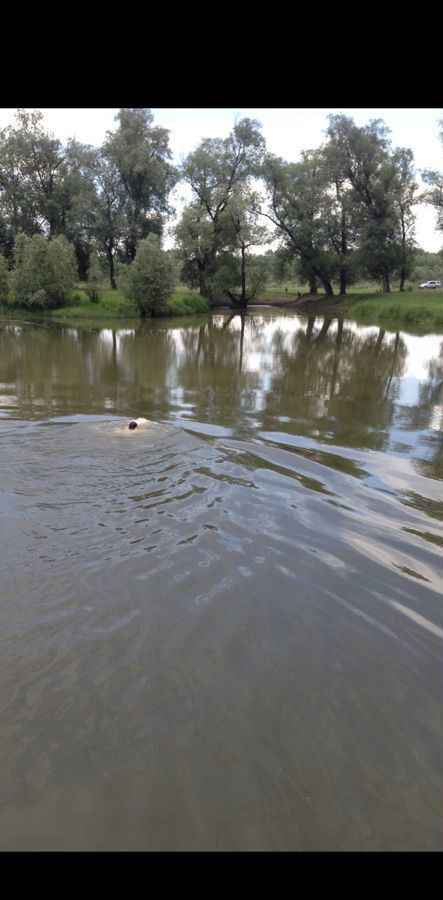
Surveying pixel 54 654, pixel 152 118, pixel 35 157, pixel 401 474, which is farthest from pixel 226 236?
pixel 54 654

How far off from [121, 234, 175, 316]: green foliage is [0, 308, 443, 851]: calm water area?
120ft

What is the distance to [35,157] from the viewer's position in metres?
53.8

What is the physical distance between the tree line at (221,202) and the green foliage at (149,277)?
2.95 m

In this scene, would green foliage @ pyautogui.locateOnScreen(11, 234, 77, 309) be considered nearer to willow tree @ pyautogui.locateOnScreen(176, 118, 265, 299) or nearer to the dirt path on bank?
willow tree @ pyautogui.locateOnScreen(176, 118, 265, 299)

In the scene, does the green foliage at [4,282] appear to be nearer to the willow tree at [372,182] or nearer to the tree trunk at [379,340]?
the tree trunk at [379,340]

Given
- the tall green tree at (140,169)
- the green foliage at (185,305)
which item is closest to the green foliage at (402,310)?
the green foliage at (185,305)

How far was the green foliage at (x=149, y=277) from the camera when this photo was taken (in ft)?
142

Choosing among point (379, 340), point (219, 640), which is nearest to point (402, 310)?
point (379, 340)

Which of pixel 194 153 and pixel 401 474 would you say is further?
pixel 194 153

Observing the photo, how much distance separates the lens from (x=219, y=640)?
3934 millimetres

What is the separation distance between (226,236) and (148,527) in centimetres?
5325

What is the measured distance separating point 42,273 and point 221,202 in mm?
22107
